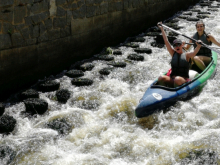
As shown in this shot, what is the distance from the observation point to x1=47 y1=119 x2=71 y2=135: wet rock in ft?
16.4

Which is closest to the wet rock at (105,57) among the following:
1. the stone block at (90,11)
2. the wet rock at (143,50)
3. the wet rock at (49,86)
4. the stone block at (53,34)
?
the wet rock at (143,50)

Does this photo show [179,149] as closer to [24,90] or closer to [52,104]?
[52,104]

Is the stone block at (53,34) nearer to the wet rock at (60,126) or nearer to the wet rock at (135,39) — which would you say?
the wet rock at (60,126)

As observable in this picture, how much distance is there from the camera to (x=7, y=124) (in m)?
4.97

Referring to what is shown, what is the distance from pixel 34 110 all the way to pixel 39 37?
1625 millimetres

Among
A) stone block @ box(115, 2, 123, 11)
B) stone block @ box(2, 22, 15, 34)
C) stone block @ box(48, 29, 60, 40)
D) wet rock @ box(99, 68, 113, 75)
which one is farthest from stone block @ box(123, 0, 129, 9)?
stone block @ box(2, 22, 15, 34)

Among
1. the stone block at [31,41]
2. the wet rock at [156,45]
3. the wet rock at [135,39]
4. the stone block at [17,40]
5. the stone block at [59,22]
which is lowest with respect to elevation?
the wet rock at [156,45]

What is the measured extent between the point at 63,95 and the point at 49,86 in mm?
441

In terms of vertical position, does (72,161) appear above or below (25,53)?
below

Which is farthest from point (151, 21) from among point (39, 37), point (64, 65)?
point (39, 37)

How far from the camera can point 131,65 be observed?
7648 mm

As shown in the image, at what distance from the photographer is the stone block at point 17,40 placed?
5.91 m

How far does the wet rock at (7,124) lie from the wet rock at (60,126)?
0.53 metres

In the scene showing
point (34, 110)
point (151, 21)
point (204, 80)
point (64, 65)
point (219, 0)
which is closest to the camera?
point (34, 110)
